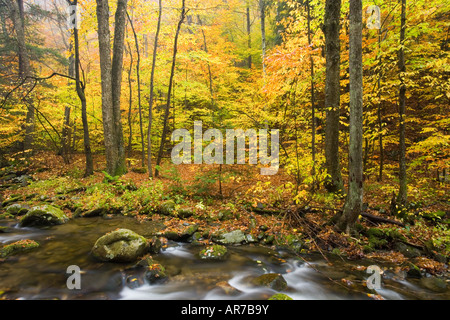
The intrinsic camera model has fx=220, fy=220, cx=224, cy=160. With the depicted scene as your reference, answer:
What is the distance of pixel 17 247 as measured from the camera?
543cm

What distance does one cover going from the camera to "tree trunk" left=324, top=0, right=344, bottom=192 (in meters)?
6.98

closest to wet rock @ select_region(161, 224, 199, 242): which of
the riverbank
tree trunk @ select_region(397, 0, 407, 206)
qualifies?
the riverbank

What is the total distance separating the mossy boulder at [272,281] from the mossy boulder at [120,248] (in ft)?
8.89

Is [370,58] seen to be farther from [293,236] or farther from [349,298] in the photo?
[349,298]

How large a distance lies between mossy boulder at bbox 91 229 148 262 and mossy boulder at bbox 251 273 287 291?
8.89 feet

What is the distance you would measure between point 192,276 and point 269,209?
370cm

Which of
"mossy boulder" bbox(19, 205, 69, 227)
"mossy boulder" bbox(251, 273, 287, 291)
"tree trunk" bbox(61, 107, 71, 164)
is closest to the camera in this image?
"mossy boulder" bbox(251, 273, 287, 291)

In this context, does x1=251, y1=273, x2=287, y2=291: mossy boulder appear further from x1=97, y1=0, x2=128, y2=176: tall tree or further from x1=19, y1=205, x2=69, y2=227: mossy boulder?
x1=97, y1=0, x2=128, y2=176: tall tree

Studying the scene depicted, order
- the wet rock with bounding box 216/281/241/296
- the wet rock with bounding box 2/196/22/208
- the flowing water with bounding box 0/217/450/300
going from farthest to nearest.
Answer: the wet rock with bounding box 2/196/22/208, the wet rock with bounding box 216/281/241/296, the flowing water with bounding box 0/217/450/300

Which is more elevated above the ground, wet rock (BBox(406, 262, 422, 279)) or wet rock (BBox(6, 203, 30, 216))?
wet rock (BBox(6, 203, 30, 216))

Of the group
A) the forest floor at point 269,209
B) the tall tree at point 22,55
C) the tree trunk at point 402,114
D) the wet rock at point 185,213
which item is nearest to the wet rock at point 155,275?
the forest floor at point 269,209

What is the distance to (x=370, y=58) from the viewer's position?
7.37m

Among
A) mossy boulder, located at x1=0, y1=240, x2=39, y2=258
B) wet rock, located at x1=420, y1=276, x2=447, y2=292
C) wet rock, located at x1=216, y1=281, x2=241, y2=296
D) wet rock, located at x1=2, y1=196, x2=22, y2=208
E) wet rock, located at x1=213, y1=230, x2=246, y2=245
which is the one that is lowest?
wet rock, located at x1=216, y1=281, x2=241, y2=296
